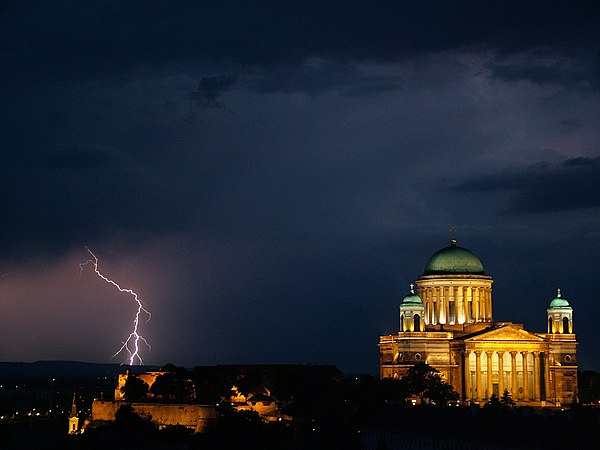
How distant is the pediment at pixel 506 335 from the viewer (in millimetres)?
165750

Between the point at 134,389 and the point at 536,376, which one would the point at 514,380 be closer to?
the point at 536,376

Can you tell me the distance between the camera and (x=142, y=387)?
539ft

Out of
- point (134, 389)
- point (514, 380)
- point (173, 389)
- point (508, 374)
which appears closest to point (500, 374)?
point (508, 374)

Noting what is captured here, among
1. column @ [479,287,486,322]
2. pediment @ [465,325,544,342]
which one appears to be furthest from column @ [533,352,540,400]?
column @ [479,287,486,322]

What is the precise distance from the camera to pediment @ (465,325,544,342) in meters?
166

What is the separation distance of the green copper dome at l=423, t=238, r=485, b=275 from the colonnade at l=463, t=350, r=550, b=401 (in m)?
12.3

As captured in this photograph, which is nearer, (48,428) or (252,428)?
(252,428)

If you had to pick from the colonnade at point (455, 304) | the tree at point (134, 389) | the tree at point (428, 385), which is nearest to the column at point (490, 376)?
the tree at point (428, 385)

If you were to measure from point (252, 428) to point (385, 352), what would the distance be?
1640 inches

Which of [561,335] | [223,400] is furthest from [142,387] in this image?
[561,335]

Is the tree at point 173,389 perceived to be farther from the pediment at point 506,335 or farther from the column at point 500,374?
the column at point 500,374

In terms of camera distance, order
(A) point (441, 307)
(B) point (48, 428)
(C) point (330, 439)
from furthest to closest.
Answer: (B) point (48, 428)
(A) point (441, 307)
(C) point (330, 439)

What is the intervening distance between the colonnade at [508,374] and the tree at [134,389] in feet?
121

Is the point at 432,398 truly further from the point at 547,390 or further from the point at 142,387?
the point at 142,387
